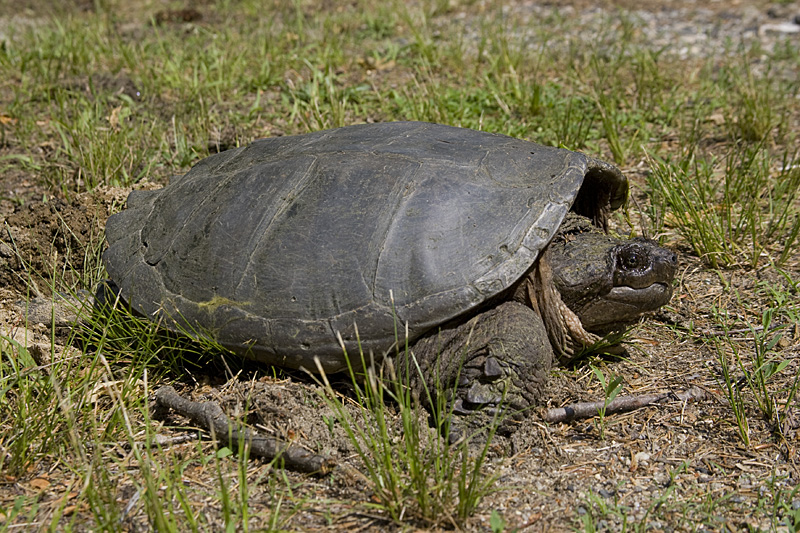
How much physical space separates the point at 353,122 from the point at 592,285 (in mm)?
2711

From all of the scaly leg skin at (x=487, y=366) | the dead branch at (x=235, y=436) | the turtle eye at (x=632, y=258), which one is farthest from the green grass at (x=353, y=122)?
the turtle eye at (x=632, y=258)

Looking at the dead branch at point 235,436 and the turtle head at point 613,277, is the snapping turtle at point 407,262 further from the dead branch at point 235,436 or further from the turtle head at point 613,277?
the dead branch at point 235,436

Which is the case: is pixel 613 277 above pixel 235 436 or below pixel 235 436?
above

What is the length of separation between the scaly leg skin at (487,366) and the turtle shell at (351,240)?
0.40ft

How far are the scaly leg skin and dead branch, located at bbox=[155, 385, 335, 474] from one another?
45 centimetres

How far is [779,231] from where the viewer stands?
3.77 metres

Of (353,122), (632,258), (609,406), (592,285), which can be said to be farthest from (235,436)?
(353,122)

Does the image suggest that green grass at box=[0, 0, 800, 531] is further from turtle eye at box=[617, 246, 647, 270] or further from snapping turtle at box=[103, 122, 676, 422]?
turtle eye at box=[617, 246, 647, 270]

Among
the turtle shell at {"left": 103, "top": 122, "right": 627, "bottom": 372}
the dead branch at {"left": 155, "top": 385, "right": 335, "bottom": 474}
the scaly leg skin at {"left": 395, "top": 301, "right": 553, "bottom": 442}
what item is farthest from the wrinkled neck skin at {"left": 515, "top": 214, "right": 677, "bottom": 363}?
the dead branch at {"left": 155, "top": 385, "right": 335, "bottom": 474}

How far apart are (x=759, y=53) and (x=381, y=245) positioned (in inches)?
198

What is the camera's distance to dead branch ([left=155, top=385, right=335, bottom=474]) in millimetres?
2383

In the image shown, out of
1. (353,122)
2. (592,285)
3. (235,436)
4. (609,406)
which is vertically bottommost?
(609,406)

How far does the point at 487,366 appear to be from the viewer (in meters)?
2.62

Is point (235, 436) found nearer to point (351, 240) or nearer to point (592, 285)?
point (351, 240)
